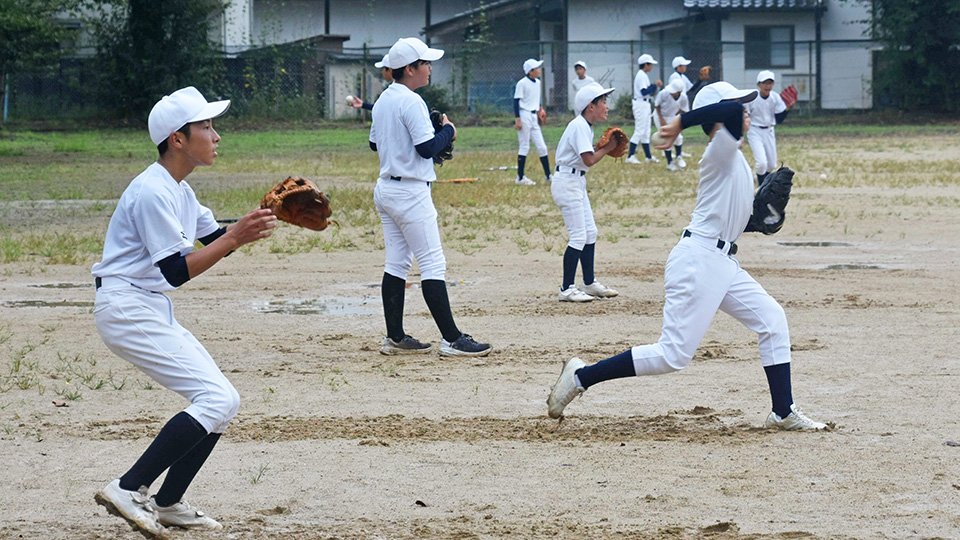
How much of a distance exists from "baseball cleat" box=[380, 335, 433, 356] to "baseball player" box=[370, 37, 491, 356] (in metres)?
0.23

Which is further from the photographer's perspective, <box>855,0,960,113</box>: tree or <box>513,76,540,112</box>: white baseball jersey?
<box>855,0,960,113</box>: tree

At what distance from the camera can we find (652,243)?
16.1 metres

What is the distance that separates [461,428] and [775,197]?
2090mm

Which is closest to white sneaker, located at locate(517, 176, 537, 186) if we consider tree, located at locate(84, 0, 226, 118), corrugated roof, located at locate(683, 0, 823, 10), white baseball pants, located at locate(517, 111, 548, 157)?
white baseball pants, located at locate(517, 111, 548, 157)

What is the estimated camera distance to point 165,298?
18.8 feet

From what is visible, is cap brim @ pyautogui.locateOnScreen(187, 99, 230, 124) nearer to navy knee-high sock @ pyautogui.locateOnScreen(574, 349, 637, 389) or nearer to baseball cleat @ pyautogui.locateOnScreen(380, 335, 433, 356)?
navy knee-high sock @ pyautogui.locateOnScreen(574, 349, 637, 389)

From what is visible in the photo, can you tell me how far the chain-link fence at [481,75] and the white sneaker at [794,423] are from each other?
3919 cm

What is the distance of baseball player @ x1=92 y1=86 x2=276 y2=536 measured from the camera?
5.46 meters

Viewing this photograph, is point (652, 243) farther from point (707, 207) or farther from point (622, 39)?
point (622, 39)

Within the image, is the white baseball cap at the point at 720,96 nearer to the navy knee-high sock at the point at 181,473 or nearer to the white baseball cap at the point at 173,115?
the white baseball cap at the point at 173,115

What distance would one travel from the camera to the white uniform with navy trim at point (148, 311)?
5.57 meters

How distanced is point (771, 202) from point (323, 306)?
560 cm

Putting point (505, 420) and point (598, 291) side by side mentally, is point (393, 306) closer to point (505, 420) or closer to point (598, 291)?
point (505, 420)

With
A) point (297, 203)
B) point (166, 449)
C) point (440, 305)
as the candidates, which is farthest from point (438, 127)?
point (166, 449)
